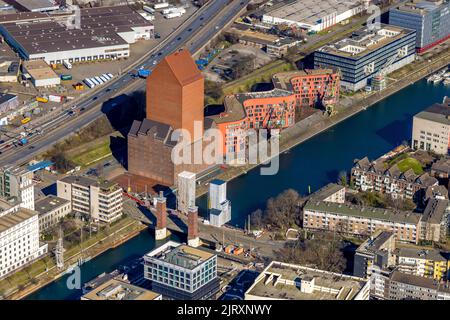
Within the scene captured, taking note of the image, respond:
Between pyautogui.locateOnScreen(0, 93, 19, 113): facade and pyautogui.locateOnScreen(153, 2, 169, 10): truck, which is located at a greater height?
pyautogui.locateOnScreen(0, 93, 19, 113): facade

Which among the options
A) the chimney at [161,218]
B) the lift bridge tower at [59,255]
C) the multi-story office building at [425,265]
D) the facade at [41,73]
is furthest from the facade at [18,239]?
the facade at [41,73]

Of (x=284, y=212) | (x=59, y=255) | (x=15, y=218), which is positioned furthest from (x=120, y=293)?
(x=284, y=212)

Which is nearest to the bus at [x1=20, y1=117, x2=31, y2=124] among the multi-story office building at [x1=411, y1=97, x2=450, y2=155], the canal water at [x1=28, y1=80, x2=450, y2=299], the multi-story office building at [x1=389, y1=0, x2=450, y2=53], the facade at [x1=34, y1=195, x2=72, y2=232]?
the facade at [x1=34, y1=195, x2=72, y2=232]

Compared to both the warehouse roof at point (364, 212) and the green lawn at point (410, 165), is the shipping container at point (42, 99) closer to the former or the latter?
the warehouse roof at point (364, 212)

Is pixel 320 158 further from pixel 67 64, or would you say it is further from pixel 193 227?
pixel 67 64

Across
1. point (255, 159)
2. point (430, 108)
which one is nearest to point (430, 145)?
point (430, 108)

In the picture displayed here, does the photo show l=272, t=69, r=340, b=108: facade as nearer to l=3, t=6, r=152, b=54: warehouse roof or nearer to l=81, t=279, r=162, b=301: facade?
l=3, t=6, r=152, b=54: warehouse roof
